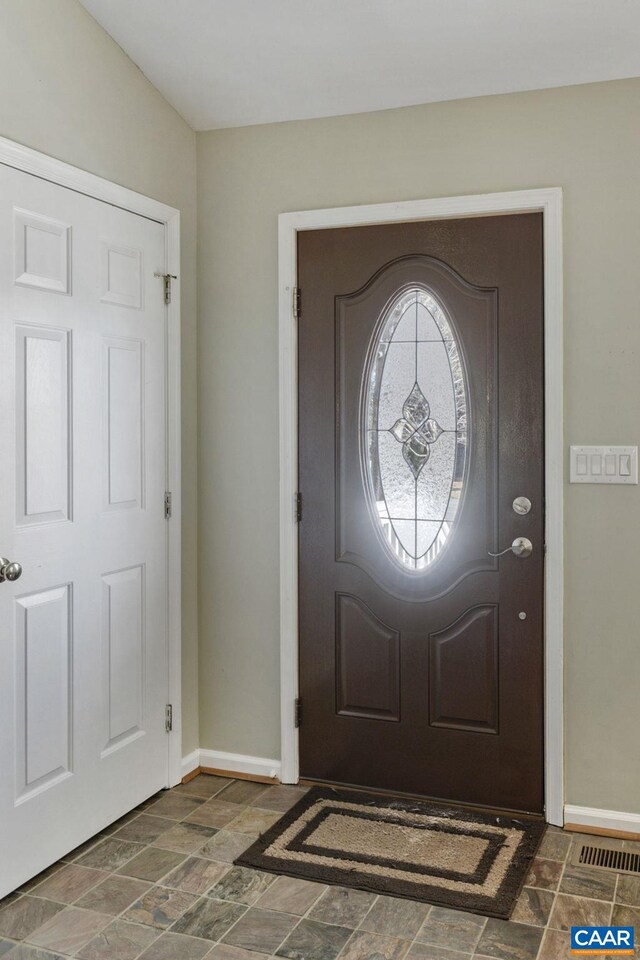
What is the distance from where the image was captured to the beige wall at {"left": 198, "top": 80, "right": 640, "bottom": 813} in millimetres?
2785

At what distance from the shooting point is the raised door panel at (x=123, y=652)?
9.41 ft

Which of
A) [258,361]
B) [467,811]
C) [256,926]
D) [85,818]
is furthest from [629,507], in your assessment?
[85,818]

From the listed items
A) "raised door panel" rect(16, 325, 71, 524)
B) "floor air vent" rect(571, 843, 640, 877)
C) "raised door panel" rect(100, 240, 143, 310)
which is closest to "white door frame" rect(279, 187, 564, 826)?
"floor air vent" rect(571, 843, 640, 877)

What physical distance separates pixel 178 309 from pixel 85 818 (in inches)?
70.2

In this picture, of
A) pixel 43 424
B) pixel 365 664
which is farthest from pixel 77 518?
pixel 365 664

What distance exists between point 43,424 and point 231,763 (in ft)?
5.11

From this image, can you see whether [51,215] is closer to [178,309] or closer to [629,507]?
[178,309]

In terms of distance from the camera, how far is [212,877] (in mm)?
2574

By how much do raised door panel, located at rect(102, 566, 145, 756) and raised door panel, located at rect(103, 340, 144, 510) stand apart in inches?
10.7

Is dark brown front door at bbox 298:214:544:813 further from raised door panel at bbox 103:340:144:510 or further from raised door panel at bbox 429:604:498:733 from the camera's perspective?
raised door panel at bbox 103:340:144:510

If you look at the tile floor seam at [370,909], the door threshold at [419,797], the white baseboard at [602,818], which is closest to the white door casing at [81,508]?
the door threshold at [419,797]

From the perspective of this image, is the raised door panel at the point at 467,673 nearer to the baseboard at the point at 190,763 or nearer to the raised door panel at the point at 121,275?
the baseboard at the point at 190,763

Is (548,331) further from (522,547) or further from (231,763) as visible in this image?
(231,763)

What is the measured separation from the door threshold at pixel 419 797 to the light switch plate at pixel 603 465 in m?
1.15
